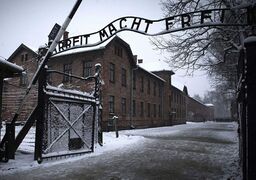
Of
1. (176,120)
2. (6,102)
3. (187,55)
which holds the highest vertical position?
(187,55)

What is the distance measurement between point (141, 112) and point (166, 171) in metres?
22.7

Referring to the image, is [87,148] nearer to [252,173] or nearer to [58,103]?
[58,103]

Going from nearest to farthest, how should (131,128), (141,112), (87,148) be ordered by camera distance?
Answer: (87,148) → (131,128) → (141,112)

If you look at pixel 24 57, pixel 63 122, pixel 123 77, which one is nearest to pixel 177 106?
pixel 123 77

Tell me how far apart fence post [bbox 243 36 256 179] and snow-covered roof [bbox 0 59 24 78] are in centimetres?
590

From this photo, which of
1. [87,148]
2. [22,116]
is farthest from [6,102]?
[87,148]

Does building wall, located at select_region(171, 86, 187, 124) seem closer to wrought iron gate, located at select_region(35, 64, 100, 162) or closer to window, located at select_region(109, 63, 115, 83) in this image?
window, located at select_region(109, 63, 115, 83)

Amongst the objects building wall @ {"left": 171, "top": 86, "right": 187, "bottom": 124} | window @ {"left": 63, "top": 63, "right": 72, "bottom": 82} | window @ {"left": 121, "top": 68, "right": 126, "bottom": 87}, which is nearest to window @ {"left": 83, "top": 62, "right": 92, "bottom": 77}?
window @ {"left": 63, "top": 63, "right": 72, "bottom": 82}

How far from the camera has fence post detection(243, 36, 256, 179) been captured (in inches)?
136

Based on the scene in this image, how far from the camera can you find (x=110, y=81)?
22.0 metres

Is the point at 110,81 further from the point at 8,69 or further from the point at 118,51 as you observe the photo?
the point at 8,69

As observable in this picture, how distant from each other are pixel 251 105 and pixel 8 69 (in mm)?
6282

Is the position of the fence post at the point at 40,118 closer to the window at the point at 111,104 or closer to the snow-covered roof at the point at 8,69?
the snow-covered roof at the point at 8,69

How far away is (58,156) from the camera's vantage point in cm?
760
